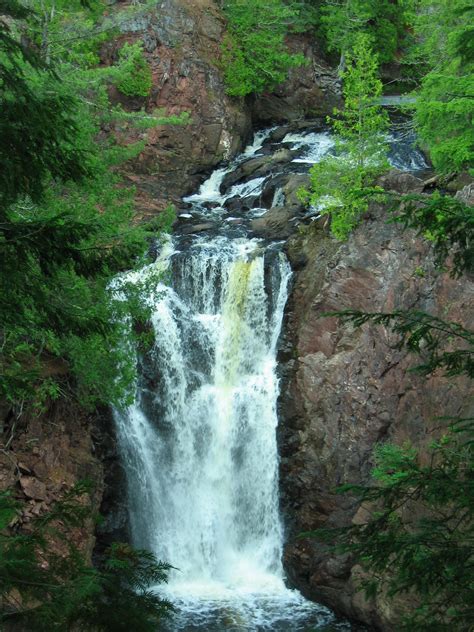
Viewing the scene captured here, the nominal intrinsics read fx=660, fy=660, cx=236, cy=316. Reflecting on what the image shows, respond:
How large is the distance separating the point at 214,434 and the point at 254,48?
59.6 ft

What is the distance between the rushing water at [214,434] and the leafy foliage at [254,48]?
11458 millimetres

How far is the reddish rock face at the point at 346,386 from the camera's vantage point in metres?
15.2

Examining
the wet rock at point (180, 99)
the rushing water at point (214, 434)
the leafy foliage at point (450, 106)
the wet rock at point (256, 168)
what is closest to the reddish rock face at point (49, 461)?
the rushing water at point (214, 434)

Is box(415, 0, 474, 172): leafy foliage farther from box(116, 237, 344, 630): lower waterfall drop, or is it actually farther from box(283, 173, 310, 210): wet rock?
box(116, 237, 344, 630): lower waterfall drop

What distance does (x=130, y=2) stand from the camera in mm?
27141

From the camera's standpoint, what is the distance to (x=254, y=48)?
1107 inches

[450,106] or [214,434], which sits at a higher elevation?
[450,106]

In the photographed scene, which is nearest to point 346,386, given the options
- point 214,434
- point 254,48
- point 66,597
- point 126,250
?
point 214,434

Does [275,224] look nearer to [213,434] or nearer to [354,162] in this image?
[354,162]

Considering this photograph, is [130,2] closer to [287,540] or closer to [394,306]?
[394,306]

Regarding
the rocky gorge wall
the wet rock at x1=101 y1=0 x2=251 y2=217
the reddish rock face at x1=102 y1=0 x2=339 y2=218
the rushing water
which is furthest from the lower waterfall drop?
the wet rock at x1=101 y1=0 x2=251 y2=217

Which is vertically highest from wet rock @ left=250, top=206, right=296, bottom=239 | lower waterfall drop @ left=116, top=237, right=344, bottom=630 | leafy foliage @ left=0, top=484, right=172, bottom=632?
wet rock @ left=250, top=206, right=296, bottom=239

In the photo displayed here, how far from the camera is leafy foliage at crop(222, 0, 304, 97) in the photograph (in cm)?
2759

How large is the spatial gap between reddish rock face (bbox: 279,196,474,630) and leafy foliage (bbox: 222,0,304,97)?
1271 cm
